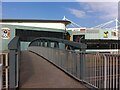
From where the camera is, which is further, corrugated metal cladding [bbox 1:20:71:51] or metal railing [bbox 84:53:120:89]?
corrugated metal cladding [bbox 1:20:71:51]

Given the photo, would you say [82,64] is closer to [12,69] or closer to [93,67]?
[93,67]

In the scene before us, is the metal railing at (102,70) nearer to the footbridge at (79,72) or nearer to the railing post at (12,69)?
the footbridge at (79,72)

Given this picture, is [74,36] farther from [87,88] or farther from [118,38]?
[87,88]

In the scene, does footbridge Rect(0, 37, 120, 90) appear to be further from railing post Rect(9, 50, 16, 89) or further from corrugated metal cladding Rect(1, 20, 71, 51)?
corrugated metal cladding Rect(1, 20, 71, 51)

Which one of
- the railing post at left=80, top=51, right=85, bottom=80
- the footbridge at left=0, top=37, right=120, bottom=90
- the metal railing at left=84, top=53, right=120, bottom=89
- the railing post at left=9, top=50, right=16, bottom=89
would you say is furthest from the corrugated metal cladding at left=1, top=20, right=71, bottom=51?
the railing post at left=9, top=50, right=16, bottom=89

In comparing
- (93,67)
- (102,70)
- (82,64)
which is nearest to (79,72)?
(82,64)

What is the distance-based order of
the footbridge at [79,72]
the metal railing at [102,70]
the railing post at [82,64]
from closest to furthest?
the metal railing at [102,70], the footbridge at [79,72], the railing post at [82,64]

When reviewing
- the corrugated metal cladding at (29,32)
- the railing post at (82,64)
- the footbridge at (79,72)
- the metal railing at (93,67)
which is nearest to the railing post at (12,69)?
the footbridge at (79,72)

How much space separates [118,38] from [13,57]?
2465 inches

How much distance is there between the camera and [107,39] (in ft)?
206

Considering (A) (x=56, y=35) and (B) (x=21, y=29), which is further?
(A) (x=56, y=35)

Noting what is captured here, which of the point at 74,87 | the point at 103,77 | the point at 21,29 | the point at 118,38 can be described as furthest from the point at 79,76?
the point at 118,38

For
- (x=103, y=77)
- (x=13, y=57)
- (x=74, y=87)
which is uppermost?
(x=13, y=57)

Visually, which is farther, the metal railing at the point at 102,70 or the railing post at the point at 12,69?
the railing post at the point at 12,69
